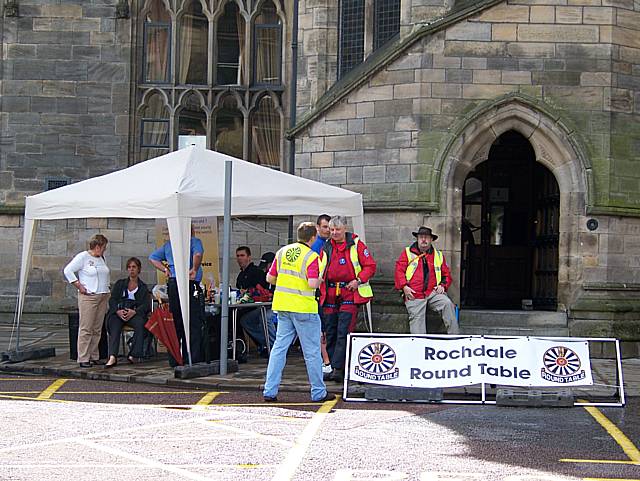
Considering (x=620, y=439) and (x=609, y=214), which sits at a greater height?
(x=609, y=214)

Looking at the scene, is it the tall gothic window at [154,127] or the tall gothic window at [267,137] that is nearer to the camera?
the tall gothic window at [267,137]

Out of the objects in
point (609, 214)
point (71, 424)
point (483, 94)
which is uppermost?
point (483, 94)

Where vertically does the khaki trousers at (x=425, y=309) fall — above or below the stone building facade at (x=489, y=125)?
below

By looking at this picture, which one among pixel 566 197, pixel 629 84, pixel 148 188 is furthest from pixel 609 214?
pixel 148 188

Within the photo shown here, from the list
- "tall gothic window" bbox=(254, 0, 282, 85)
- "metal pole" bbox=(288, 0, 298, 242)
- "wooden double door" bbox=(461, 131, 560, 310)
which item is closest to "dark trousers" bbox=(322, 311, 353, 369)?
"metal pole" bbox=(288, 0, 298, 242)

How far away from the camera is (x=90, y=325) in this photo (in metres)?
13.4

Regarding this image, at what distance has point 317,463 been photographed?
7578 mm

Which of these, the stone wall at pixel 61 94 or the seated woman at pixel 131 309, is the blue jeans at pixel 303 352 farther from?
the stone wall at pixel 61 94

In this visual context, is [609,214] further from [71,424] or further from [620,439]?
[71,424]

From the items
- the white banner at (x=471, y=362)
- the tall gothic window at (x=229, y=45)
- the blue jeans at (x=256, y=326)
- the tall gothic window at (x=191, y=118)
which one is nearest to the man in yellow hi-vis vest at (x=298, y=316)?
the white banner at (x=471, y=362)

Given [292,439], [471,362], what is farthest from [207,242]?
[292,439]

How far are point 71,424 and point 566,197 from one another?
8161 millimetres

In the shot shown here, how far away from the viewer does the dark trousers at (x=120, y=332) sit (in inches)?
529

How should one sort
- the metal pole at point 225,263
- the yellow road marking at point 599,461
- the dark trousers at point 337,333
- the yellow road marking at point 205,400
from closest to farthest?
the yellow road marking at point 599,461
the yellow road marking at point 205,400
the dark trousers at point 337,333
the metal pole at point 225,263
